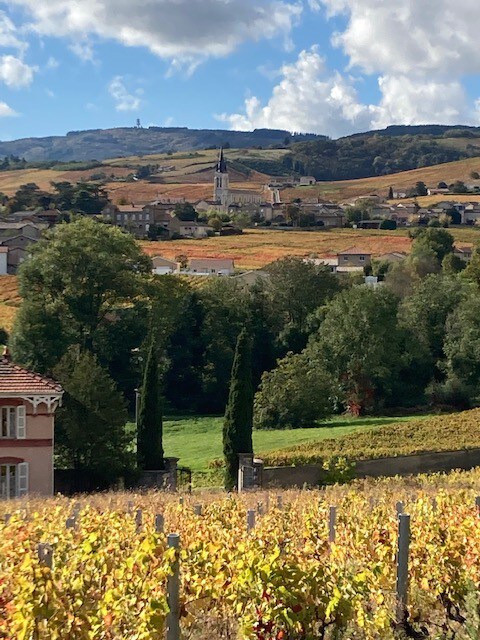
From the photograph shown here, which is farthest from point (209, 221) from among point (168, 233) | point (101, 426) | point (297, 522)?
point (297, 522)

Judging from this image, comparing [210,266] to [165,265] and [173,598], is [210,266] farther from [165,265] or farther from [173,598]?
[173,598]

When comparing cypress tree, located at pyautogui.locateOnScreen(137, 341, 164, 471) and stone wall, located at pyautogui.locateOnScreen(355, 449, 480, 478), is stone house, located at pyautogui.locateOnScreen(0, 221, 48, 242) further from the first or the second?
stone wall, located at pyautogui.locateOnScreen(355, 449, 480, 478)

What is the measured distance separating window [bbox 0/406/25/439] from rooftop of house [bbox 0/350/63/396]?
0.51 metres

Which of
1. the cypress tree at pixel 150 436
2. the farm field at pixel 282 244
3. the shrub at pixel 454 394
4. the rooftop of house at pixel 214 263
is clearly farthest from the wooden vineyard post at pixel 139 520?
the farm field at pixel 282 244

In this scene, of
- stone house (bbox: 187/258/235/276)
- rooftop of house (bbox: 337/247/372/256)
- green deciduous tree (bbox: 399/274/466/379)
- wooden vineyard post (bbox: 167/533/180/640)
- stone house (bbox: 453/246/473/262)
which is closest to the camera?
wooden vineyard post (bbox: 167/533/180/640)

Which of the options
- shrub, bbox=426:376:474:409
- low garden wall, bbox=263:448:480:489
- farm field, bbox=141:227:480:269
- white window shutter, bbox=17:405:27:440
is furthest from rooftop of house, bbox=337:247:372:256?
white window shutter, bbox=17:405:27:440

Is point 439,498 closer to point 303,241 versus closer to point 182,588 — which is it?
point 182,588

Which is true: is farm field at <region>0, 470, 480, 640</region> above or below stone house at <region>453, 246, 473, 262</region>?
below

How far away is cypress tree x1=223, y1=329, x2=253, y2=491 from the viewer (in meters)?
26.4

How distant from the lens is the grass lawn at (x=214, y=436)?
106 feet

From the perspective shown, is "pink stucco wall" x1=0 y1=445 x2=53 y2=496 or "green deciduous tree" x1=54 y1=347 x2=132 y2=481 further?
"green deciduous tree" x1=54 y1=347 x2=132 y2=481

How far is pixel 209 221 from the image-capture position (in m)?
115

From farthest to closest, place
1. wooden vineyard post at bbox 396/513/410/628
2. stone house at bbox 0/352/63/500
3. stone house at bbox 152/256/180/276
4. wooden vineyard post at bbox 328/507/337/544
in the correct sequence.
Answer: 1. stone house at bbox 152/256/180/276
2. stone house at bbox 0/352/63/500
3. wooden vineyard post at bbox 328/507/337/544
4. wooden vineyard post at bbox 396/513/410/628

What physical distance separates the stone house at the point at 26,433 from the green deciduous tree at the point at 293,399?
17.8 m
